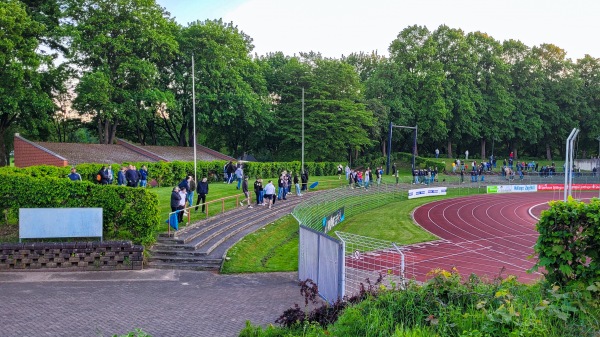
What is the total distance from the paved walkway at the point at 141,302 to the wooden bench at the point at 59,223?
1346 mm

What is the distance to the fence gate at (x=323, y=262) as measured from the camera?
35.5 feet

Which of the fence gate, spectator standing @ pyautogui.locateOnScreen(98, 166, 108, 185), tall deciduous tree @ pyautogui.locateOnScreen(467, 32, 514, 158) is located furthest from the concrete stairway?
tall deciduous tree @ pyautogui.locateOnScreen(467, 32, 514, 158)

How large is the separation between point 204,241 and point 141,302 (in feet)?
17.4

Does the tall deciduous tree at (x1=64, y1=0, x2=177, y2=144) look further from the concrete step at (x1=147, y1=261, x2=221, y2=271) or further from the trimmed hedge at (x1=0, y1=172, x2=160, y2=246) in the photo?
the concrete step at (x1=147, y1=261, x2=221, y2=271)

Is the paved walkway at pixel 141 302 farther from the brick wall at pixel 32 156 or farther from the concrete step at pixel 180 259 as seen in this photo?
the brick wall at pixel 32 156

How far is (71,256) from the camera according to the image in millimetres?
14500

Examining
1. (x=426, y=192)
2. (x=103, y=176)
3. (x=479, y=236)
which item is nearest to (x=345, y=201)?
(x=479, y=236)

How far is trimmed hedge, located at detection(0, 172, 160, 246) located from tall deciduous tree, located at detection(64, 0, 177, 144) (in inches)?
854

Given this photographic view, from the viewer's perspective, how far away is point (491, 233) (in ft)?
84.3

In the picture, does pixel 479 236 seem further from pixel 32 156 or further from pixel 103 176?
pixel 32 156

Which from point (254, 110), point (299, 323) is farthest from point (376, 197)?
point (299, 323)

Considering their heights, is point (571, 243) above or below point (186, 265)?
above

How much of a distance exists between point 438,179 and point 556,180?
1468cm

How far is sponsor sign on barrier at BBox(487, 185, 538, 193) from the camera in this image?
147 feet
